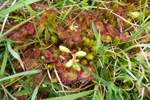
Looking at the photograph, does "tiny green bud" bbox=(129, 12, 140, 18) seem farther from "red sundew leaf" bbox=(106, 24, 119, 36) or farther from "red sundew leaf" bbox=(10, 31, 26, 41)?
"red sundew leaf" bbox=(10, 31, 26, 41)

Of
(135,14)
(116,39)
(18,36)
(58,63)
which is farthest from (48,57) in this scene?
(135,14)

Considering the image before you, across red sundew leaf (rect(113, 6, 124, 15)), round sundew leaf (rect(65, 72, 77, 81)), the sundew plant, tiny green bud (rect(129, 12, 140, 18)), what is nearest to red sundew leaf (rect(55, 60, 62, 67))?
the sundew plant

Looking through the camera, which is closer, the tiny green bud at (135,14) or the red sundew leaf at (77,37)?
the red sundew leaf at (77,37)

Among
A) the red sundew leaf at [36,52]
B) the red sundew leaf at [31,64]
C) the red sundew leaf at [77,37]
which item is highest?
the red sundew leaf at [77,37]

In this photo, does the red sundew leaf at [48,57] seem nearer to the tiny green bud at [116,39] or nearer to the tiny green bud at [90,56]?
the tiny green bud at [90,56]

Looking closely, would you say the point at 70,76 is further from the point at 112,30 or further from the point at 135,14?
the point at 135,14

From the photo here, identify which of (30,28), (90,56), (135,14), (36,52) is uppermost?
(30,28)

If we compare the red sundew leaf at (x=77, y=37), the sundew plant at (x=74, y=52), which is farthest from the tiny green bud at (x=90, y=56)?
the red sundew leaf at (x=77, y=37)

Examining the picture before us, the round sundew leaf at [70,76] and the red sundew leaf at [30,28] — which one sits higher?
the red sundew leaf at [30,28]
